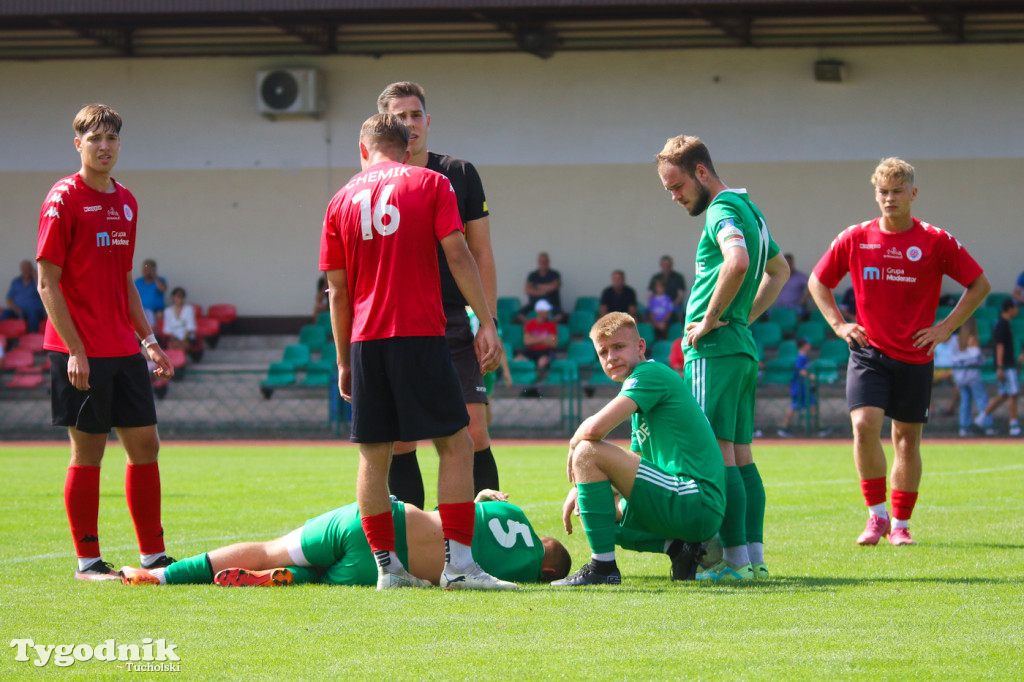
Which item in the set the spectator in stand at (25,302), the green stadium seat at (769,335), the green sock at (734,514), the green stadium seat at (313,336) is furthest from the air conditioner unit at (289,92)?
the green sock at (734,514)

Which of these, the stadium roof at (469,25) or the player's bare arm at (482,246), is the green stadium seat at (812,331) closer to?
the stadium roof at (469,25)

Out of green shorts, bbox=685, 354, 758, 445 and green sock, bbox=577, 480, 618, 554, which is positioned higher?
green shorts, bbox=685, 354, 758, 445

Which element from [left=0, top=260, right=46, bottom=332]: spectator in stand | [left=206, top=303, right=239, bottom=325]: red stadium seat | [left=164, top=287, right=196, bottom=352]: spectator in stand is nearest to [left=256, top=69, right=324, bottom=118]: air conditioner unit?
[left=206, top=303, right=239, bottom=325]: red stadium seat

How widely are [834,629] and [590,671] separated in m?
1.08

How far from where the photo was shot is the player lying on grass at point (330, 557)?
522cm

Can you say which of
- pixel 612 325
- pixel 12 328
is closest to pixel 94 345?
pixel 612 325

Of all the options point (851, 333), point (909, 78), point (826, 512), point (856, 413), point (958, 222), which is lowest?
point (826, 512)

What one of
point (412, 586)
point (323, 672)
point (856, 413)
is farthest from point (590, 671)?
point (856, 413)

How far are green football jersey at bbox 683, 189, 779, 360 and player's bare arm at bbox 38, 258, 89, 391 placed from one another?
2.88m

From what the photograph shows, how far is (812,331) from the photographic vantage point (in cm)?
2066

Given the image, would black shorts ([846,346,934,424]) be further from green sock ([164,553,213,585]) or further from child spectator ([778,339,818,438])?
child spectator ([778,339,818,438])

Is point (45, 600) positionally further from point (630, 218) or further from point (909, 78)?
point (909, 78)

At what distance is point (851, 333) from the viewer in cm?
711

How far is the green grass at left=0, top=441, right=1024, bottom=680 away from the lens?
11.8 ft
